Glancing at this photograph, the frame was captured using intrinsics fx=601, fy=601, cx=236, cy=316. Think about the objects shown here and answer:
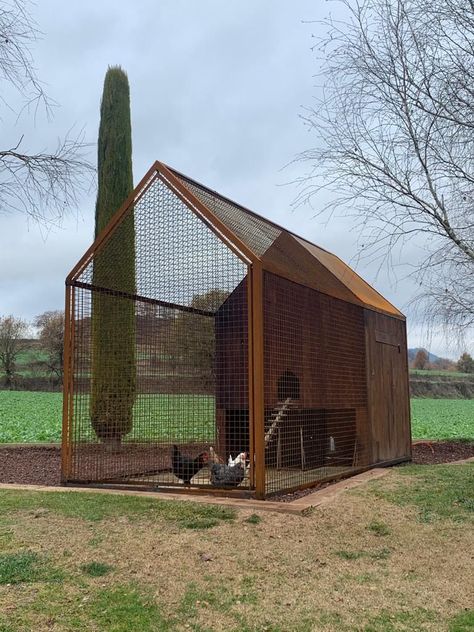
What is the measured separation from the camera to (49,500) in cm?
606

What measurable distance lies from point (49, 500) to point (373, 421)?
200 inches

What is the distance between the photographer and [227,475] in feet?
21.9

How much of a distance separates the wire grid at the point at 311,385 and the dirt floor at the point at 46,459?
1.12m

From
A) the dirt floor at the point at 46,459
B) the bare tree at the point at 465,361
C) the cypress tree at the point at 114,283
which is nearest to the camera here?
the bare tree at the point at 465,361

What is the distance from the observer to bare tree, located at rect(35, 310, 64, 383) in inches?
1896

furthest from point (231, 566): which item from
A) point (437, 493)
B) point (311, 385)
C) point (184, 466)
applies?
point (311, 385)

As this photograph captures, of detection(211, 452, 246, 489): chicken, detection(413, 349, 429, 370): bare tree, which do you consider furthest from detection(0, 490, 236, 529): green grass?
→ detection(413, 349, 429, 370): bare tree

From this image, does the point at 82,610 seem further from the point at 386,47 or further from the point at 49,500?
the point at 386,47

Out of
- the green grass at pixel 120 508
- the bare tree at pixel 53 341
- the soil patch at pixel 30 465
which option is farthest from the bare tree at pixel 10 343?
the green grass at pixel 120 508

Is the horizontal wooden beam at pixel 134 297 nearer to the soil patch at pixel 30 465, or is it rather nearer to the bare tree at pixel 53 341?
the soil patch at pixel 30 465

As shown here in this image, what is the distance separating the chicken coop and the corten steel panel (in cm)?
5

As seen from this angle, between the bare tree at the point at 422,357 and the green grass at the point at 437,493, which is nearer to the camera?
the green grass at the point at 437,493

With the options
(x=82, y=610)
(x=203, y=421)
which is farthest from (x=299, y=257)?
(x=82, y=610)

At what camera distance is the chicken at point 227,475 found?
664 cm
